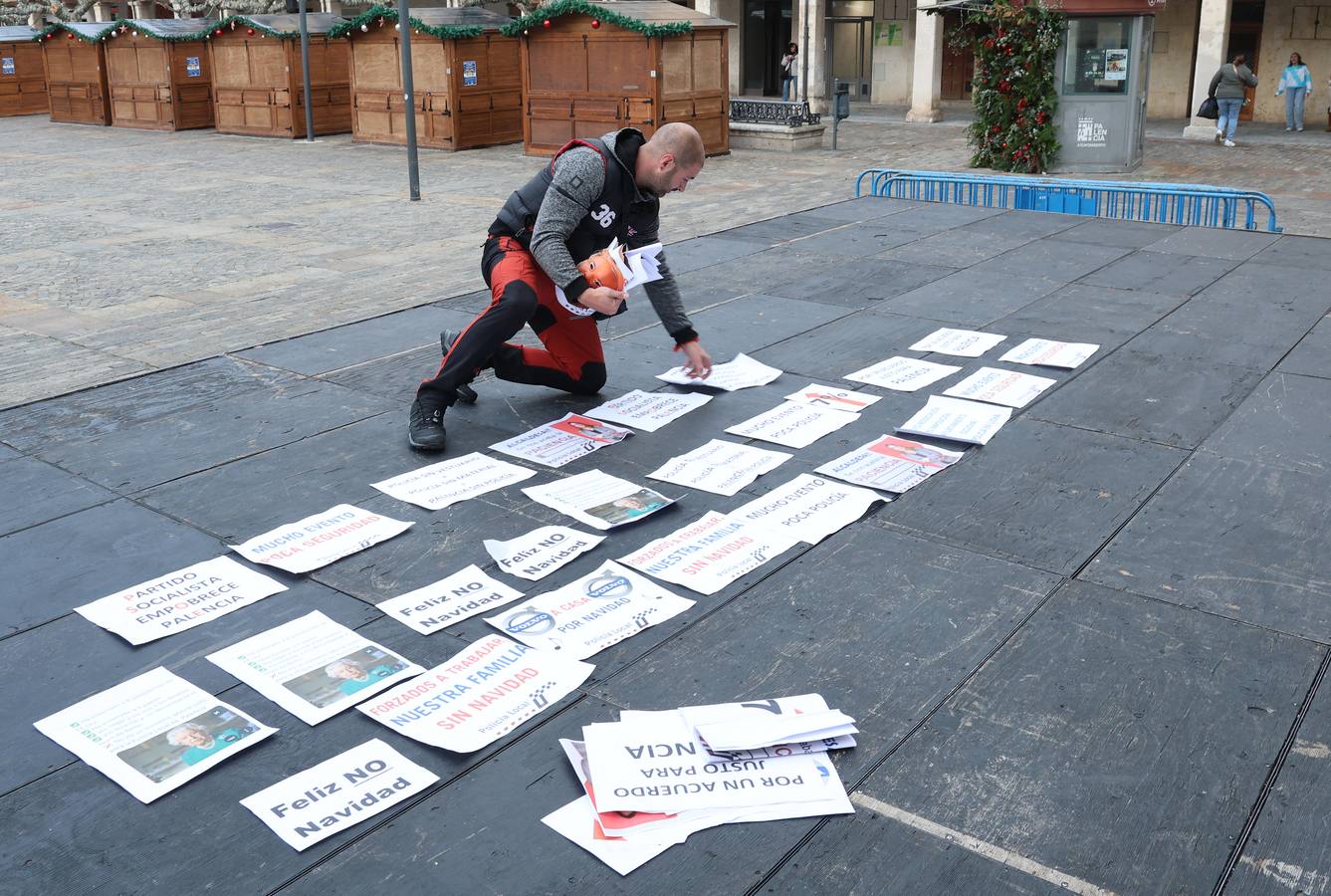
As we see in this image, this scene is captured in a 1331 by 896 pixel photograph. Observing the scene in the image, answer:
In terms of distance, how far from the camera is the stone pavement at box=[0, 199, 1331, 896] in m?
2.99

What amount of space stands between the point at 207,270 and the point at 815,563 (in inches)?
333

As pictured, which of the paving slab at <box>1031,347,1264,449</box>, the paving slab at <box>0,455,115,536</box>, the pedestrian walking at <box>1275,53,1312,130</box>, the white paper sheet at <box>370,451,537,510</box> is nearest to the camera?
the paving slab at <box>0,455,115,536</box>

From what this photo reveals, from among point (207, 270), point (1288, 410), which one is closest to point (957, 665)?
point (1288, 410)

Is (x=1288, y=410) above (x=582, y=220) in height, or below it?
below

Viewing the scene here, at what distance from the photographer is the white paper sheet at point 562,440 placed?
565 cm

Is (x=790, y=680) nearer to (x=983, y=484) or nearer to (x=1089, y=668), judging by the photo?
(x=1089, y=668)

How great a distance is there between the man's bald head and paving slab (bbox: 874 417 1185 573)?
68.0 inches

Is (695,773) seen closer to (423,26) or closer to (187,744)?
(187,744)

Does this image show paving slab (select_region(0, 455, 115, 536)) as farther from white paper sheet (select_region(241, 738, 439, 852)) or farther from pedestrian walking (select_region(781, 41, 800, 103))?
pedestrian walking (select_region(781, 41, 800, 103))

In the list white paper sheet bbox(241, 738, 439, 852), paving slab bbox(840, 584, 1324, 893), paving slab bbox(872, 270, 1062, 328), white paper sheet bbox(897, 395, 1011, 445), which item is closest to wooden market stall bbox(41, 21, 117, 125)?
paving slab bbox(872, 270, 1062, 328)

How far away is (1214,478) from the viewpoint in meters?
5.27

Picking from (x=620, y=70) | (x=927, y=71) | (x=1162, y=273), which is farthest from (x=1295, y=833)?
(x=927, y=71)

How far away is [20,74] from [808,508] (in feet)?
117

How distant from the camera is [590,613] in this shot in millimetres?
4152
